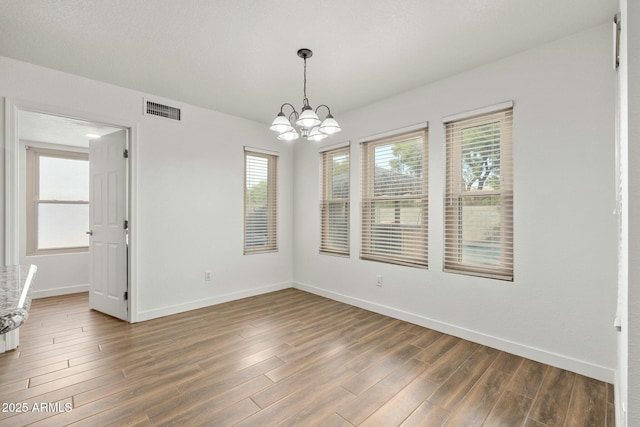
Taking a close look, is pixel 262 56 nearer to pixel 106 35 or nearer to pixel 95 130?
pixel 106 35

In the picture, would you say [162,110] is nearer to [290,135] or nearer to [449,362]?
[290,135]

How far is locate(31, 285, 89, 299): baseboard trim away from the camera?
15.0ft

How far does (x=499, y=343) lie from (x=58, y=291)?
623 centimetres

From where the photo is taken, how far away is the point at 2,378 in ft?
7.44

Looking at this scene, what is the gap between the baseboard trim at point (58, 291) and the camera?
459 cm

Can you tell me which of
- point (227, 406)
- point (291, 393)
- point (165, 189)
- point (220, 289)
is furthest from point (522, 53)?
point (220, 289)

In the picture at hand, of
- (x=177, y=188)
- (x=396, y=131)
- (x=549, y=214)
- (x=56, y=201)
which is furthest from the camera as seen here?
(x=56, y=201)

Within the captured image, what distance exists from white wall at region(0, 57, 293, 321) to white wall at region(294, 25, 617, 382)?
2.67 metres

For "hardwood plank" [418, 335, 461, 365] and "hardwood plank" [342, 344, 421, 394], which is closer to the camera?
"hardwood plank" [342, 344, 421, 394]

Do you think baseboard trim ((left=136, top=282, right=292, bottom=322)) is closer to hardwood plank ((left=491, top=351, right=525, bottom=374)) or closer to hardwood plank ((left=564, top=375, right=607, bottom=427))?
hardwood plank ((left=491, top=351, right=525, bottom=374))

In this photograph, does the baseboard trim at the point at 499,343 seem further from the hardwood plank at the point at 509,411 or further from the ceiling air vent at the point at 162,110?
the ceiling air vent at the point at 162,110

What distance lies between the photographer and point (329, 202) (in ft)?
15.0

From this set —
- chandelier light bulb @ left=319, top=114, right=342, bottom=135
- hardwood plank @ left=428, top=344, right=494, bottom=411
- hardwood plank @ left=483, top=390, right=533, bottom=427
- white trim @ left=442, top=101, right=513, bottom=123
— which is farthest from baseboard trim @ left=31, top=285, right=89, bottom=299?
white trim @ left=442, top=101, right=513, bottom=123

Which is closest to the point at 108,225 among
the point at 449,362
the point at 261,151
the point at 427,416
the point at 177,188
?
the point at 177,188
